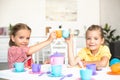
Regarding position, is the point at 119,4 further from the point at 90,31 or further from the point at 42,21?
the point at 90,31

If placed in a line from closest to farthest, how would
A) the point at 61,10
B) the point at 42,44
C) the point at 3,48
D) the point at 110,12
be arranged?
1. the point at 42,44
2. the point at 3,48
3. the point at 61,10
4. the point at 110,12

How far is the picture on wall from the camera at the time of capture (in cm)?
696

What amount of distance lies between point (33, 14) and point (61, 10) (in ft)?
2.65

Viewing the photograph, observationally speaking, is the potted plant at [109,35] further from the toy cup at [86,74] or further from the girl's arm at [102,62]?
the toy cup at [86,74]

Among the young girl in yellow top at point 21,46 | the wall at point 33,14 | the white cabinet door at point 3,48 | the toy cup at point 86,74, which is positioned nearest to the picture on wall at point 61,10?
the wall at point 33,14

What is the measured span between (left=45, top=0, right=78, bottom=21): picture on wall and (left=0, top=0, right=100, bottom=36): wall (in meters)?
0.11

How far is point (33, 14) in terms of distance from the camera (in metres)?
6.85

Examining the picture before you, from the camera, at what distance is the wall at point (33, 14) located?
676cm

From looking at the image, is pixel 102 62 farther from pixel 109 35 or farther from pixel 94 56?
pixel 109 35

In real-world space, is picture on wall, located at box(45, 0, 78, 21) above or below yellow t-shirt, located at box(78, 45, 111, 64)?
above

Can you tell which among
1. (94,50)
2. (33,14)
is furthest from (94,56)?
(33,14)

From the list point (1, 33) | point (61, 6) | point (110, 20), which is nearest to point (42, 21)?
point (61, 6)

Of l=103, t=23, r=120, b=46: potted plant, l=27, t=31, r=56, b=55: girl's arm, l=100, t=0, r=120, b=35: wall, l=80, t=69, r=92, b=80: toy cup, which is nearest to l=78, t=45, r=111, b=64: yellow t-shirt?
l=27, t=31, r=56, b=55: girl's arm

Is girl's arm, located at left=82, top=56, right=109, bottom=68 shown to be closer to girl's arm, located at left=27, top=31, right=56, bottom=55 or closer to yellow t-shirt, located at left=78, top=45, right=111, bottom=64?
yellow t-shirt, located at left=78, top=45, right=111, bottom=64
